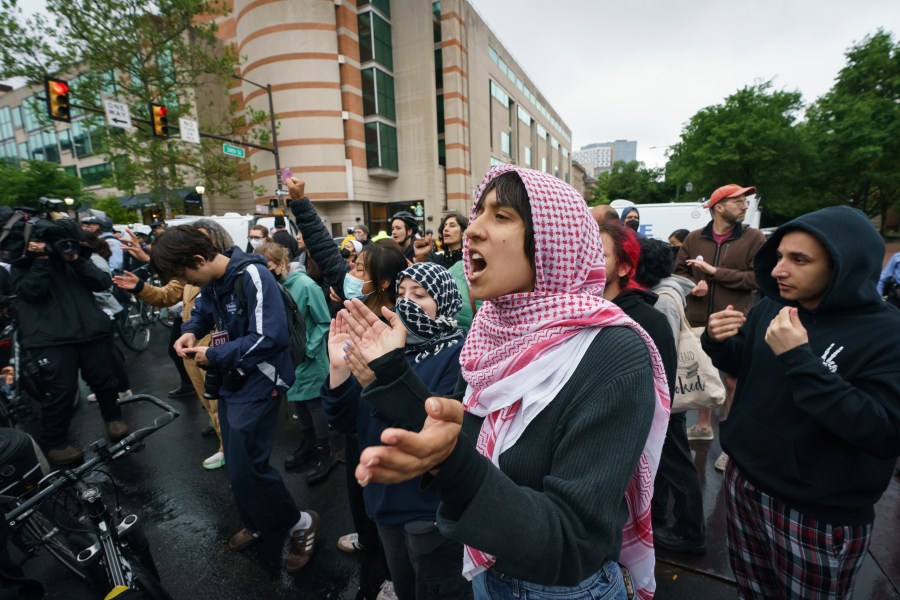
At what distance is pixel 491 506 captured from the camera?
0.81 meters

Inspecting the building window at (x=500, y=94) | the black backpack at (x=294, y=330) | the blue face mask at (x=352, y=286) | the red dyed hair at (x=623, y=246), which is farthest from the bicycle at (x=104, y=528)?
the building window at (x=500, y=94)

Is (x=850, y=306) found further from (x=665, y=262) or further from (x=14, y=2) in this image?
(x=14, y=2)

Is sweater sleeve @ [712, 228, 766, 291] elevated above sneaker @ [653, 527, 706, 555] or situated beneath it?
elevated above

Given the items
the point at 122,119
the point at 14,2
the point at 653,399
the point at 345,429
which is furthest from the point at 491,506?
the point at 14,2

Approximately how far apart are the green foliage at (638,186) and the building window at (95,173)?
50.2 metres

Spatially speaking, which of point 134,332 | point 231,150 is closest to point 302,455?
point 134,332

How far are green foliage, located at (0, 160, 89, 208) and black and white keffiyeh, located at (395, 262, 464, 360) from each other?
37863 millimetres

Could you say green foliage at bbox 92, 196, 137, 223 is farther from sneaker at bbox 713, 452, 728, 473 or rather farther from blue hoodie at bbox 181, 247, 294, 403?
sneaker at bbox 713, 452, 728, 473

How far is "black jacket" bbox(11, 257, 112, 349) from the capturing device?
12.6 feet

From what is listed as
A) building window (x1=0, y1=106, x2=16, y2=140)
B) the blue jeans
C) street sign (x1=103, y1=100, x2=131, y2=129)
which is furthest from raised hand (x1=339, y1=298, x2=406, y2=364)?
building window (x1=0, y1=106, x2=16, y2=140)

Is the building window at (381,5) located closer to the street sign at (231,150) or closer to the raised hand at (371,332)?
the street sign at (231,150)

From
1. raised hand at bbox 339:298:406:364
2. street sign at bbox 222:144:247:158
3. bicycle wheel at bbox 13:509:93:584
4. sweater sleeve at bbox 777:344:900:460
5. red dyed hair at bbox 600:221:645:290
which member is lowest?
bicycle wheel at bbox 13:509:93:584

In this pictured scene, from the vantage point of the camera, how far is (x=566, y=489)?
89 centimetres

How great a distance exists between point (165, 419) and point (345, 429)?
1016 mm
